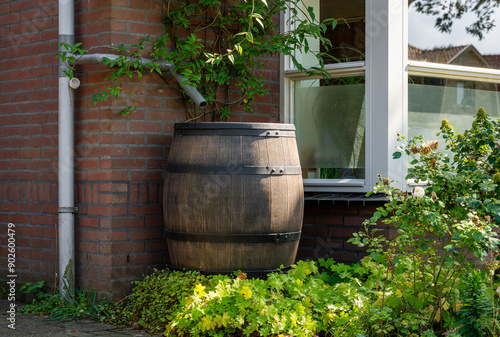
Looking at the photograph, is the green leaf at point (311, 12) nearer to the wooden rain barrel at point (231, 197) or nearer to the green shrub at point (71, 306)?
the wooden rain barrel at point (231, 197)

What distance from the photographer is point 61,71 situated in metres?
4.21

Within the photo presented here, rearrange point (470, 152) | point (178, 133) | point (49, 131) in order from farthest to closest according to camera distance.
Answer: point (49, 131)
point (178, 133)
point (470, 152)

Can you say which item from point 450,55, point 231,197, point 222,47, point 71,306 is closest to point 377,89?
point 450,55

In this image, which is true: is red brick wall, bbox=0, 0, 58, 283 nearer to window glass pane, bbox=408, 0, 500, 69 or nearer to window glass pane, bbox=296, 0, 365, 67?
window glass pane, bbox=296, 0, 365, 67

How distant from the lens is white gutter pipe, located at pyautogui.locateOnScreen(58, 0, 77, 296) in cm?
419

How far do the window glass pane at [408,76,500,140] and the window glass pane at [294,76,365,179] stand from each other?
0.34m

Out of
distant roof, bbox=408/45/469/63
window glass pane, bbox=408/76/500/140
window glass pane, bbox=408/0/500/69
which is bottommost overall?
window glass pane, bbox=408/76/500/140

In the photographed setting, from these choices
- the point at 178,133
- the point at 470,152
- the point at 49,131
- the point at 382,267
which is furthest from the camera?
the point at 49,131

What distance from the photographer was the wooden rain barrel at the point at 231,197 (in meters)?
3.75

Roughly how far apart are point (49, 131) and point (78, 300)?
44.6 inches

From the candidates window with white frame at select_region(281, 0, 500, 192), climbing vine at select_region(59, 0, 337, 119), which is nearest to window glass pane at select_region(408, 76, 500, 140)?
window with white frame at select_region(281, 0, 500, 192)

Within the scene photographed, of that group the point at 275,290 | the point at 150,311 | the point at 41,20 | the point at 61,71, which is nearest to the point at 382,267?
the point at 275,290

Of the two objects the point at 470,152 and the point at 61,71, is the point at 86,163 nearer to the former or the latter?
the point at 61,71

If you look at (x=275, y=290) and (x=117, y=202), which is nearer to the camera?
(x=275, y=290)
